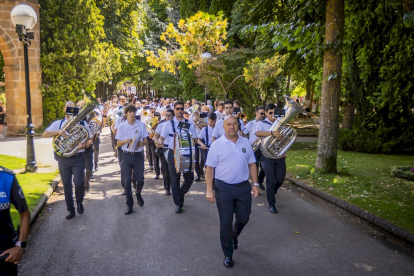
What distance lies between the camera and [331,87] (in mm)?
10000

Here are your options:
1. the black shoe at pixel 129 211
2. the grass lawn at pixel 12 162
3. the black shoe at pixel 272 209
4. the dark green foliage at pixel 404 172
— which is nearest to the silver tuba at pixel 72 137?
the black shoe at pixel 129 211

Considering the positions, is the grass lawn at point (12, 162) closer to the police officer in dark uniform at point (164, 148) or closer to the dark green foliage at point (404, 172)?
the police officer in dark uniform at point (164, 148)

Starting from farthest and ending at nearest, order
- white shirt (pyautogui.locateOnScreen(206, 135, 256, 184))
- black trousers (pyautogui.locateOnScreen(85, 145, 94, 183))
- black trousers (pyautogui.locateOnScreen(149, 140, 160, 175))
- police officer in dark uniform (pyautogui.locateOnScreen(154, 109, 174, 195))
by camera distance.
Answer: black trousers (pyautogui.locateOnScreen(149, 140, 160, 175)) → black trousers (pyautogui.locateOnScreen(85, 145, 94, 183)) → police officer in dark uniform (pyautogui.locateOnScreen(154, 109, 174, 195)) → white shirt (pyautogui.locateOnScreen(206, 135, 256, 184))

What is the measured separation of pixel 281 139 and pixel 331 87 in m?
3.33

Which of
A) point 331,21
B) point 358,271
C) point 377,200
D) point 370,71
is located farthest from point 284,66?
point 358,271

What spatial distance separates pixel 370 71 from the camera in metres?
15.1

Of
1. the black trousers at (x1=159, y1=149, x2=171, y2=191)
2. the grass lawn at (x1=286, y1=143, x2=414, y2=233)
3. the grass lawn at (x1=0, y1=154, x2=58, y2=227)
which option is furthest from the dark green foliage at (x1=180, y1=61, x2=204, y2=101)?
the black trousers at (x1=159, y1=149, x2=171, y2=191)

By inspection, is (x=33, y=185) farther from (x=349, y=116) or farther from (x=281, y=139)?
(x=349, y=116)

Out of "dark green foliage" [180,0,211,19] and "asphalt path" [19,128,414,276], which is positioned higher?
"dark green foliage" [180,0,211,19]

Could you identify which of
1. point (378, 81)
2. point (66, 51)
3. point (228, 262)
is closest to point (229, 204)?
point (228, 262)

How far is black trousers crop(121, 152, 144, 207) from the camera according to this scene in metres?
7.50

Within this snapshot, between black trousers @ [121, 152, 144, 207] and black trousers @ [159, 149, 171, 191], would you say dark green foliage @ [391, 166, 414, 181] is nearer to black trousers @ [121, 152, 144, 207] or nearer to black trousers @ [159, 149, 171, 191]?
black trousers @ [159, 149, 171, 191]

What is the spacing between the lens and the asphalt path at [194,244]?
5059 millimetres

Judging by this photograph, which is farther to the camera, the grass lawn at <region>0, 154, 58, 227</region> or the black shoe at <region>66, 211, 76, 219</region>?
the grass lawn at <region>0, 154, 58, 227</region>
